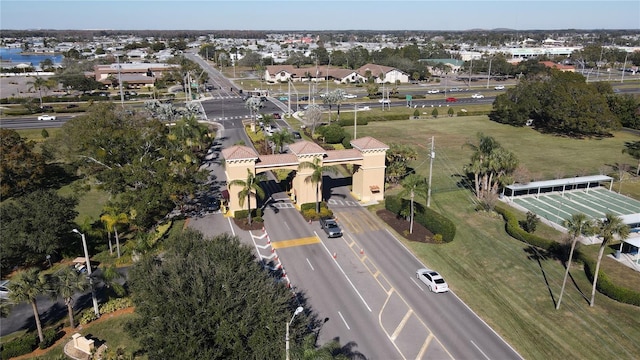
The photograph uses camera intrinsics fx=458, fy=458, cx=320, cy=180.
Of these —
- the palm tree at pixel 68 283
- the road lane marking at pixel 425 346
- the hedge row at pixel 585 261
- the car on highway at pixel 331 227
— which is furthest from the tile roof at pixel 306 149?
the palm tree at pixel 68 283

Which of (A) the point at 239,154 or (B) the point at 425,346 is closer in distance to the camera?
(B) the point at 425,346

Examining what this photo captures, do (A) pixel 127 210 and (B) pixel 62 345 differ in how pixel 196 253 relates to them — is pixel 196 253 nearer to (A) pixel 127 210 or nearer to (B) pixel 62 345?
(B) pixel 62 345

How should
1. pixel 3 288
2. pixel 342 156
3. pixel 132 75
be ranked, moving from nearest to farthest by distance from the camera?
pixel 3 288
pixel 342 156
pixel 132 75

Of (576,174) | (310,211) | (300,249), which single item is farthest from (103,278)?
(576,174)

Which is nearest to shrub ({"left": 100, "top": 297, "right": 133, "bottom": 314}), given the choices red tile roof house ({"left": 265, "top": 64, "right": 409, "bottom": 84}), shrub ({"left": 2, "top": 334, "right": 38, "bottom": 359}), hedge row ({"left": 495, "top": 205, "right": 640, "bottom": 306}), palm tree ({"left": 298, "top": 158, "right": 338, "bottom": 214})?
shrub ({"left": 2, "top": 334, "right": 38, "bottom": 359})

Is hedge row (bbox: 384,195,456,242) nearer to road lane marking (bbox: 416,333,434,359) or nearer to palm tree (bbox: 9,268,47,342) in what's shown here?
road lane marking (bbox: 416,333,434,359)

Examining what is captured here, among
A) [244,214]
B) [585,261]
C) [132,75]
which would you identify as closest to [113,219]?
[244,214]

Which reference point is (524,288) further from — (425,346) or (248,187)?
(248,187)
